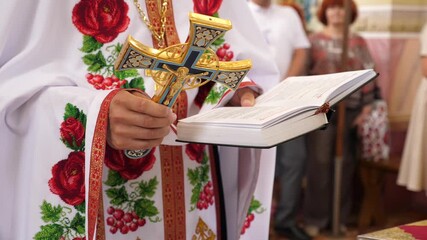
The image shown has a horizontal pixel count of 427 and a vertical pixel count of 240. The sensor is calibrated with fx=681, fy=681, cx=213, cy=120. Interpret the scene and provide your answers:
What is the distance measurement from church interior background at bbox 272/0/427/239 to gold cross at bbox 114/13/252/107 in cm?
353

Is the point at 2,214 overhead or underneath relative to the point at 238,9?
underneath

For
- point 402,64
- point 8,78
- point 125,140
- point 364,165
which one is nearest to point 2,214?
point 8,78

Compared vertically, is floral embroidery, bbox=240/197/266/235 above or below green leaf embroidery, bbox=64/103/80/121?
below

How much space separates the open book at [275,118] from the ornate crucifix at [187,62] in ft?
0.21

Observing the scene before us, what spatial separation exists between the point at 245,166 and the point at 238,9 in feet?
1.20

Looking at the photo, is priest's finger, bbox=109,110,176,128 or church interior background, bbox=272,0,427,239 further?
church interior background, bbox=272,0,427,239

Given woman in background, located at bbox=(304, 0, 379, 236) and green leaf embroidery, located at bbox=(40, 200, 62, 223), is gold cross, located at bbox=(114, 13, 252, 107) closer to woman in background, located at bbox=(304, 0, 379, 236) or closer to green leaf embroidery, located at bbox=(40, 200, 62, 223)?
green leaf embroidery, located at bbox=(40, 200, 62, 223)

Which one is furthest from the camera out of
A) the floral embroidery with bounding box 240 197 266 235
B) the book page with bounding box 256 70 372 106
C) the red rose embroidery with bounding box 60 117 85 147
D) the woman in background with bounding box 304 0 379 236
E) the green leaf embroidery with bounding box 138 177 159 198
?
the woman in background with bounding box 304 0 379 236

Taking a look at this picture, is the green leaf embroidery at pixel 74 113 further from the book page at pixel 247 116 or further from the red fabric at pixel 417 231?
the red fabric at pixel 417 231

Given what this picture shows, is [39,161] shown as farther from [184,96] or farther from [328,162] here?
[328,162]

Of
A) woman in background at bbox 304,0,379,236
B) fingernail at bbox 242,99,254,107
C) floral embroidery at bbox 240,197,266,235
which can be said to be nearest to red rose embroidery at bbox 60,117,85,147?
fingernail at bbox 242,99,254,107

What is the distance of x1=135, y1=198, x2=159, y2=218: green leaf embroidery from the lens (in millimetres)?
1356

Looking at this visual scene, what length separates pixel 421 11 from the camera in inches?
184

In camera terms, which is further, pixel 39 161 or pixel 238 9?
pixel 238 9
